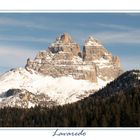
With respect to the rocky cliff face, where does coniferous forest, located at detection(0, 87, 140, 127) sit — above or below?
below

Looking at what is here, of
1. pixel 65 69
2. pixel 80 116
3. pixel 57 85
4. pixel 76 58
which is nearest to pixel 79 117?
pixel 80 116

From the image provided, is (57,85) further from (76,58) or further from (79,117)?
(79,117)

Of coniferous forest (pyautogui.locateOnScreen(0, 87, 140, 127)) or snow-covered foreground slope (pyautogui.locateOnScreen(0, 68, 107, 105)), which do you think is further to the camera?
snow-covered foreground slope (pyautogui.locateOnScreen(0, 68, 107, 105))

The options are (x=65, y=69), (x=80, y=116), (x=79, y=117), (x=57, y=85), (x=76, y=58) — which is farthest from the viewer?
(x=57, y=85)

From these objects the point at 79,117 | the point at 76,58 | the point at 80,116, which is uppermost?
the point at 76,58

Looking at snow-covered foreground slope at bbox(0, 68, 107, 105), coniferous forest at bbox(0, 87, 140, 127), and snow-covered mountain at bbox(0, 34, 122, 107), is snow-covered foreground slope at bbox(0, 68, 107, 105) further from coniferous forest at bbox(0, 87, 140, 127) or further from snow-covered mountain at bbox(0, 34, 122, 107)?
coniferous forest at bbox(0, 87, 140, 127)

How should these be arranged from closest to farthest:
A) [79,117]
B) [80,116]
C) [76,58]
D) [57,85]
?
[79,117]
[80,116]
[76,58]
[57,85]

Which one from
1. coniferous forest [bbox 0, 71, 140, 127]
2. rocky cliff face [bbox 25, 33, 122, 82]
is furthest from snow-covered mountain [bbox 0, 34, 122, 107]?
coniferous forest [bbox 0, 71, 140, 127]

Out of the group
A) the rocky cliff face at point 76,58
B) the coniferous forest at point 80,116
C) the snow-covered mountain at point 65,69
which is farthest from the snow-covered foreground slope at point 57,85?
the coniferous forest at point 80,116

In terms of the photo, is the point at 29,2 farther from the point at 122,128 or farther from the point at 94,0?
the point at 122,128

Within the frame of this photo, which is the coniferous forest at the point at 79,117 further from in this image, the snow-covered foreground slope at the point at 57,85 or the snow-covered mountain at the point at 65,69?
the snow-covered foreground slope at the point at 57,85

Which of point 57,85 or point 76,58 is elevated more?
point 57,85

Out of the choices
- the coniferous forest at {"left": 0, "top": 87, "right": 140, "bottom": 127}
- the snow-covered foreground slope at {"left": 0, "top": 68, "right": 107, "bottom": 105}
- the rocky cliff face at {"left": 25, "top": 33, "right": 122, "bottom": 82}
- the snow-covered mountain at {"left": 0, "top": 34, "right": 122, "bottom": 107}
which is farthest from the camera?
Result: the snow-covered foreground slope at {"left": 0, "top": 68, "right": 107, "bottom": 105}

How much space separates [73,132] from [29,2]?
3.04 metres
